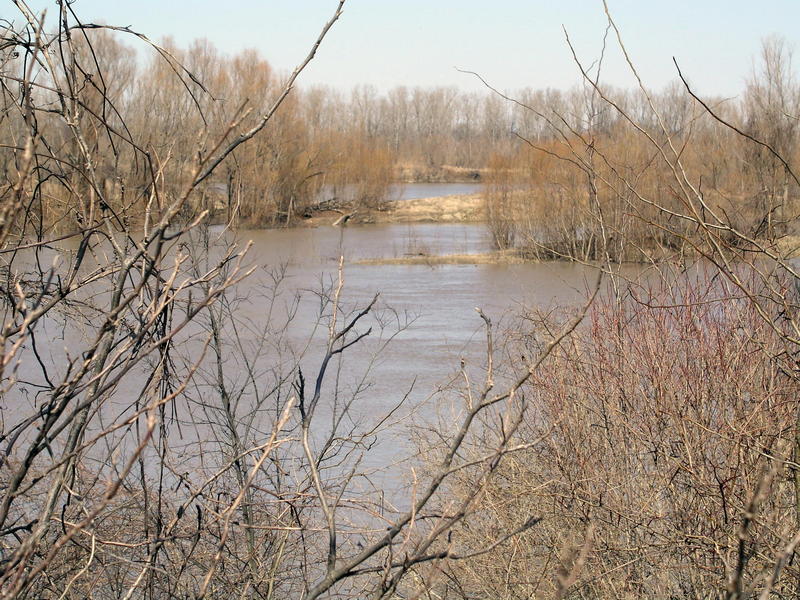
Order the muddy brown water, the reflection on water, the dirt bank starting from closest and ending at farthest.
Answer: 1. the muddy brown water
2. the reflection on water
3. the dirt bank

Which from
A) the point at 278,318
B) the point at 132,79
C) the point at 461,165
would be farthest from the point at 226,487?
the point at 461,165

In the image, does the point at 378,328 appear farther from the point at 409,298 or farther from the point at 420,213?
the point at 420,213

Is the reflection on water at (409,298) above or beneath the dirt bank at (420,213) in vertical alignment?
beneath

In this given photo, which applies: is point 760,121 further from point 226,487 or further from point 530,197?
point 226,487

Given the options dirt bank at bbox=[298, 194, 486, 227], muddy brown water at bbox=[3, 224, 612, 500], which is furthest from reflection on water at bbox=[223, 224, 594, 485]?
dirt bank at bbox=[298, 194, 486, 227]

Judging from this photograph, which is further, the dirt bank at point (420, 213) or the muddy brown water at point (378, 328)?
the dirt bank at point (420, 213)

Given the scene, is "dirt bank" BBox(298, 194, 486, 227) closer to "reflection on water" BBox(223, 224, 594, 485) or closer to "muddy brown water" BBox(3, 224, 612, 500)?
"reflection on water" BBox(223, 224, 594, 485)

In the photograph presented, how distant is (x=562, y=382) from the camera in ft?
15.5

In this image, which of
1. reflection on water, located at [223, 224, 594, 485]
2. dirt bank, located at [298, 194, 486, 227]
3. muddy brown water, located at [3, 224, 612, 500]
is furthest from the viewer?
dirt bank, located at [298, 194, 486, 227]

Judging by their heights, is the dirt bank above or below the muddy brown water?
above

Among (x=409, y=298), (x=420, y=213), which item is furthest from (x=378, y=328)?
(x=420, y=213)

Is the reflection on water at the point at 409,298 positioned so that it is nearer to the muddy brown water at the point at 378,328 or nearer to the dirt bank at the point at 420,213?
the muddy brown water at the point at 378,328

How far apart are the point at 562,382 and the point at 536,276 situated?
12.7m

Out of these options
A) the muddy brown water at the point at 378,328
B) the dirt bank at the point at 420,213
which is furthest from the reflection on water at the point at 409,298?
the dirt bank at the point at 420,213
